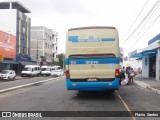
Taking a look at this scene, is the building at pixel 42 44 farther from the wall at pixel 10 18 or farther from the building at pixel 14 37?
the wall at pixel 10 18

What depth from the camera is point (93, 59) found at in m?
15.0

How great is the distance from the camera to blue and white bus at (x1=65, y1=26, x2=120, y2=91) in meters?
14.9

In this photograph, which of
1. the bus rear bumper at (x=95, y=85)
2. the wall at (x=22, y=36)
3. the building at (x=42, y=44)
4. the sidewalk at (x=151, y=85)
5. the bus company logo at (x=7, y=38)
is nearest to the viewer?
the bus rear bumper at (x=95, y=85)

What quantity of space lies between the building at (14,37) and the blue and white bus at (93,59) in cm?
3766

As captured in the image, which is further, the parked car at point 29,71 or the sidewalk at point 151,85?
the parked car at point 29,71

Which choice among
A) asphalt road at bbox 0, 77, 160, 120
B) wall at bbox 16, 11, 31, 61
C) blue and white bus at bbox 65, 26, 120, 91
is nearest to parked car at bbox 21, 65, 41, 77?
wall at bbox 16, 11, 31, 61

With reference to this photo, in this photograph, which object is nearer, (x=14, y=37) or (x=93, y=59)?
(x=93, y=59)

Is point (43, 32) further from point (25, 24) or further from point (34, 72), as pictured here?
point (34, 72)

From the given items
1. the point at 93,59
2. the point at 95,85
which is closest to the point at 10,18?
the point at 93,59

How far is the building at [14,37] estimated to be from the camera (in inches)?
2096

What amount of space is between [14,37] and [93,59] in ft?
151

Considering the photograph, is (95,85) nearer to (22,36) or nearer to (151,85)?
(151,85)

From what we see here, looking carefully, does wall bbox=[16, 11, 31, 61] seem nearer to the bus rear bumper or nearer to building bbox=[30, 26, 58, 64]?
building bbox=[30, 26, 58, 64]

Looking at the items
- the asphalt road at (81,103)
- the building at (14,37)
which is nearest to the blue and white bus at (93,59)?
the asphalt road at (81,103)
